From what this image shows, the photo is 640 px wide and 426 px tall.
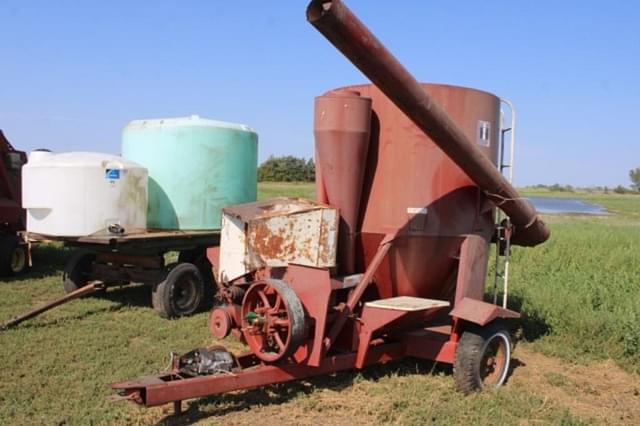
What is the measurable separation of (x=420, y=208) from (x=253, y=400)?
6.79ft

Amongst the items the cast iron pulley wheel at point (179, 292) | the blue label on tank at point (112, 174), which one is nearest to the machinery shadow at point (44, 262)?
the cast iron pulley wheel at point (179, 292)

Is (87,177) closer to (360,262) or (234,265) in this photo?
(234,265)

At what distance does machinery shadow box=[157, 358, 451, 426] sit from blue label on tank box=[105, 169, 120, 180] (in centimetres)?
356

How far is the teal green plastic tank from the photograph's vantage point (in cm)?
811

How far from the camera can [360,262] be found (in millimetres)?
5461

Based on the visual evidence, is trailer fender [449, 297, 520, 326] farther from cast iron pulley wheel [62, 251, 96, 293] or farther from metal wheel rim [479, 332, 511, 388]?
cast iron pulley wheel [62, 251, 96, 293]

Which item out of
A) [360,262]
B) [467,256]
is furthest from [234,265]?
[467,256]

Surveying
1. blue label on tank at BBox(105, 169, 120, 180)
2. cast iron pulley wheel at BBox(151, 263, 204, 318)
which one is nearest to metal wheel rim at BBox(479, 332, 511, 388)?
cast iron pulley wheel at BBox(151, 263, 204, 318)

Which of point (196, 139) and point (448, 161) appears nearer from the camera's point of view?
point (448, 161)

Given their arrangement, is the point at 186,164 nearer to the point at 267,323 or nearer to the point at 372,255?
the point at 372,255

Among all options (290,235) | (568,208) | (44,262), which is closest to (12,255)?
(44,262)

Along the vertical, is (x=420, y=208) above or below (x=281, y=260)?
above

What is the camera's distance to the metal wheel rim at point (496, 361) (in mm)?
5289

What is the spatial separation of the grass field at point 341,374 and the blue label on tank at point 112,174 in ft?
5.55
